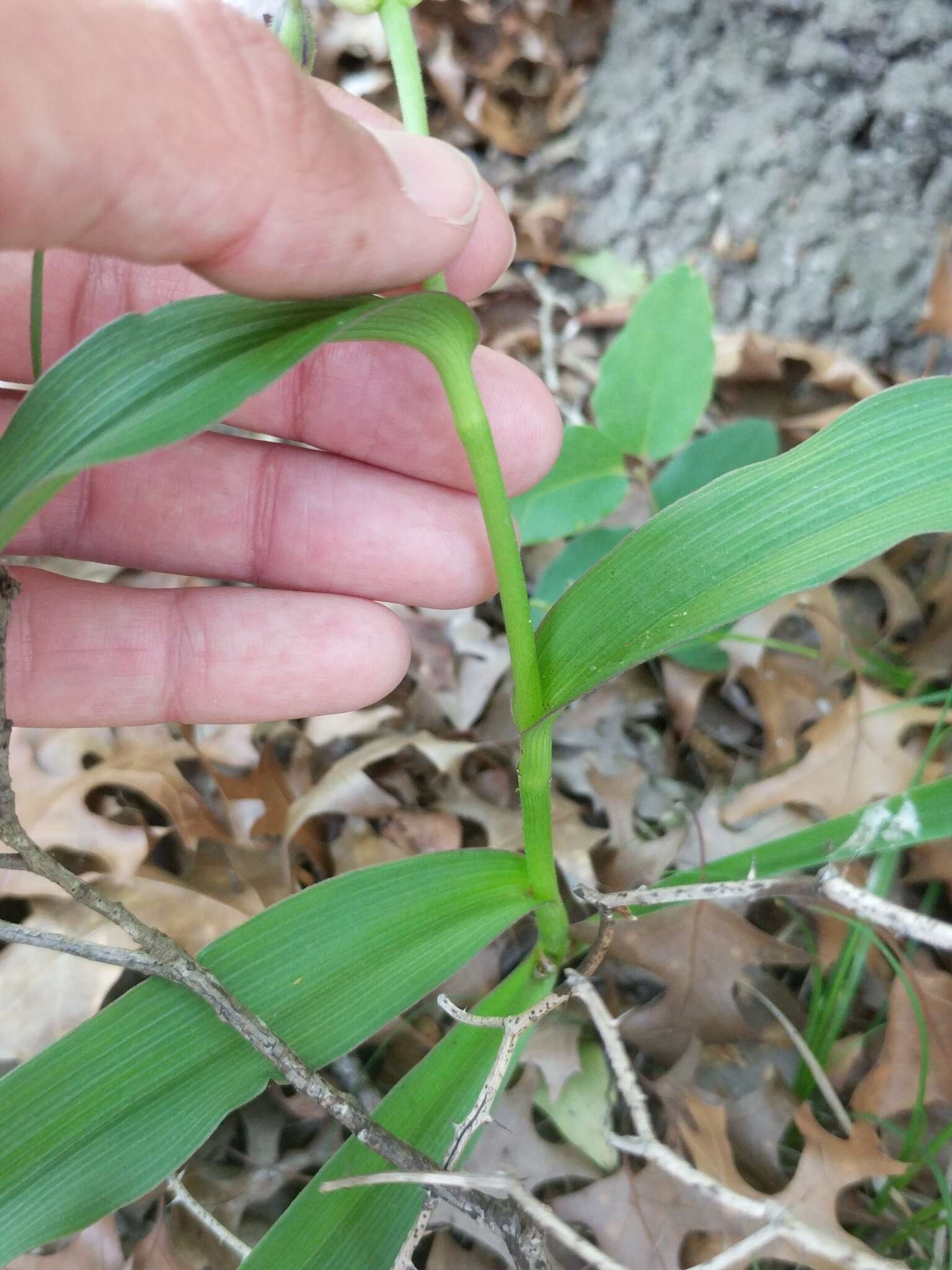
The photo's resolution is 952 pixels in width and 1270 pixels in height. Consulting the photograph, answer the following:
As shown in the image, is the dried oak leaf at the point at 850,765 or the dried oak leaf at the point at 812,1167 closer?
the dried oak leaf at the point at 812,1167

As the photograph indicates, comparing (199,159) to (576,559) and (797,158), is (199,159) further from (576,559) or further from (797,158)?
(797,158)

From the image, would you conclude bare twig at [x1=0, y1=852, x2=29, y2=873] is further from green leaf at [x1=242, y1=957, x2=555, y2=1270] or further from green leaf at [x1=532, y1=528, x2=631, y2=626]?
green leaf at [x1=532, y1=528, x2=631, y2=626]

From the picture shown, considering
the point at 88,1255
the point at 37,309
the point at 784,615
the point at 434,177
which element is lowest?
the point at 88,1255

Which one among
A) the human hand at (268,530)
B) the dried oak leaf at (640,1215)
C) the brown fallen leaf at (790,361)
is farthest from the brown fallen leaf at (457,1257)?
the brown fallen leaf at (790,361)

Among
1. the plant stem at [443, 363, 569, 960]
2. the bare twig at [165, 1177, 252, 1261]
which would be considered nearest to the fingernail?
the plant stem at [443, 363, 569, 960]

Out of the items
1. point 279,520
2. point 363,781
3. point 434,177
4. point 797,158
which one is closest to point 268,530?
point 279,520

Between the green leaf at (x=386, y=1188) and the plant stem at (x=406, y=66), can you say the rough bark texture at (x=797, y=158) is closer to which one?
the plant stem at (x=406, y=66)
